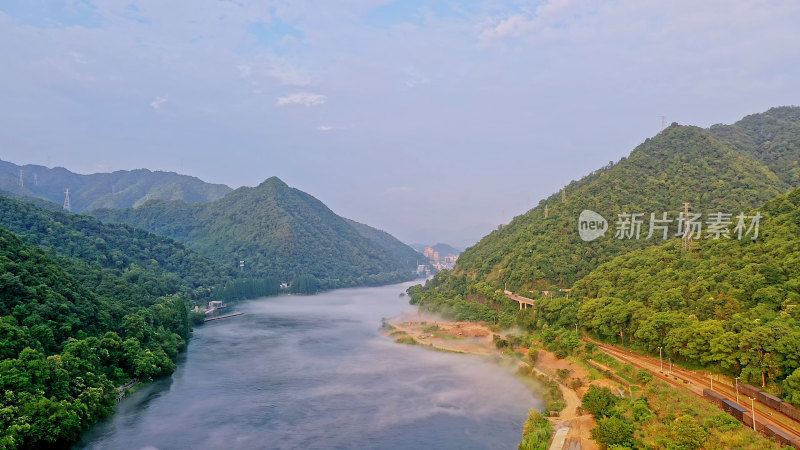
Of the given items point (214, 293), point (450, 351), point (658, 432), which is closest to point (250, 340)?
point (450, 351)

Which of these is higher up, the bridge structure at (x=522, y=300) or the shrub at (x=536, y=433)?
the bridge structure at (x=522, y=300)

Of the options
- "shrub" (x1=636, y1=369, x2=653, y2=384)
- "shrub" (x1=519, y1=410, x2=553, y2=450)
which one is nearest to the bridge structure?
"shrub" (x1=636, y1=369, x2=653, y2=384)

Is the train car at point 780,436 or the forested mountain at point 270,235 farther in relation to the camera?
the forested mountain at point 270,235

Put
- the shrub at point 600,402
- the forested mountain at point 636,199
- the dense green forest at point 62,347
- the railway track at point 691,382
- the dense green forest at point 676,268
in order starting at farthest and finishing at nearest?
the forested mountain at point 636,199 → the dense green forest at point 676,268 → the shrub at point 600,402 → the dense green forest at point 62,347 → the railway track at point 691,382

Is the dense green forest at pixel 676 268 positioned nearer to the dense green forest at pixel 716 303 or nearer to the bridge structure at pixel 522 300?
the dense green forest at pixel 716 303

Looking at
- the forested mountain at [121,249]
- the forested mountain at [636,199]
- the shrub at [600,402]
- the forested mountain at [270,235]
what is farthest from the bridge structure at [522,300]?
the forested mountain at [270,235]

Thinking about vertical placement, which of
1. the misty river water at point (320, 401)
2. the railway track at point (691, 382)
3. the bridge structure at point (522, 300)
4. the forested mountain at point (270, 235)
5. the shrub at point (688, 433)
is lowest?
the misty river water at point (320, 401)

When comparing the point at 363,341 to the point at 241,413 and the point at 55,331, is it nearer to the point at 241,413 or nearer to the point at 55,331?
the point at 241,413
